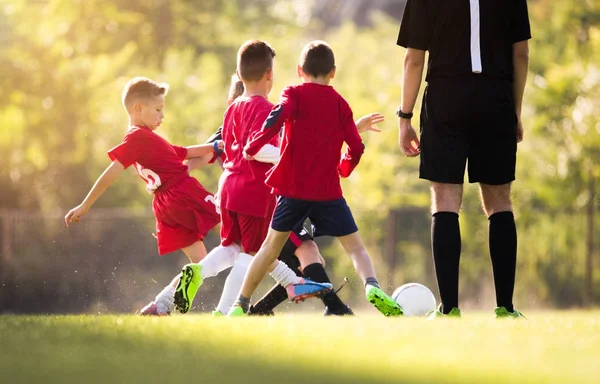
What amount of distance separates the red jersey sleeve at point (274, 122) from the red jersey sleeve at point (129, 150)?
49.6 inches

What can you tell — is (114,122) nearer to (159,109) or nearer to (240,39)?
(240,39)

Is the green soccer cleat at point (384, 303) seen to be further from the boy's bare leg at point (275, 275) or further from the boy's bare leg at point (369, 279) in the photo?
the boy's bare leg at point (275, 275)

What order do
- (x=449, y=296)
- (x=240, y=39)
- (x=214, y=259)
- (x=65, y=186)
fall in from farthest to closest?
(x=240, y=39), (x=65, y=186), (x=214, y=259), (x=449, y=296)

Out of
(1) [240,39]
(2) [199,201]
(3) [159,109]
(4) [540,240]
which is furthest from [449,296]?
(1) [240,39]

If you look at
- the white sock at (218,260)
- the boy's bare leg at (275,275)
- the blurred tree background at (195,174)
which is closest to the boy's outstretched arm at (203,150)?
the white sock at (218,260)

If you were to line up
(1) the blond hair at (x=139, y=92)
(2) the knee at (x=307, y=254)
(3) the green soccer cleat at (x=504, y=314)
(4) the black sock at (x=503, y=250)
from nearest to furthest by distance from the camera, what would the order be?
(3) the green soccer cleat at (x=504, y=314) → (4) the black sock at (x=503, y=250) → (2) the knee at (x=307, y=254) → (1) the blond hair at (x=139, y=92)

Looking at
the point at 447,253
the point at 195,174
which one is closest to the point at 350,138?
the point at 447,253

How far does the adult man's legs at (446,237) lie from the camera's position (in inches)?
222

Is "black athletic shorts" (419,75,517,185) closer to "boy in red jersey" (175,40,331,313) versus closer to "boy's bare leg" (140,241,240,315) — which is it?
"boy in red jersey" (175,40,331,313)

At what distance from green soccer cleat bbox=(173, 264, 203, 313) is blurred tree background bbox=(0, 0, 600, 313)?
895 centimetres

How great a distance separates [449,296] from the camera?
563cm

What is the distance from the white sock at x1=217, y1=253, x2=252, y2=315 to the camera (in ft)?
21.9

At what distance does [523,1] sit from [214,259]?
7.74ft

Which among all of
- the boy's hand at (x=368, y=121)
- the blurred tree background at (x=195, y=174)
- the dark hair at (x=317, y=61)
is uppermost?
the dark hair at (x=317, y=61)
